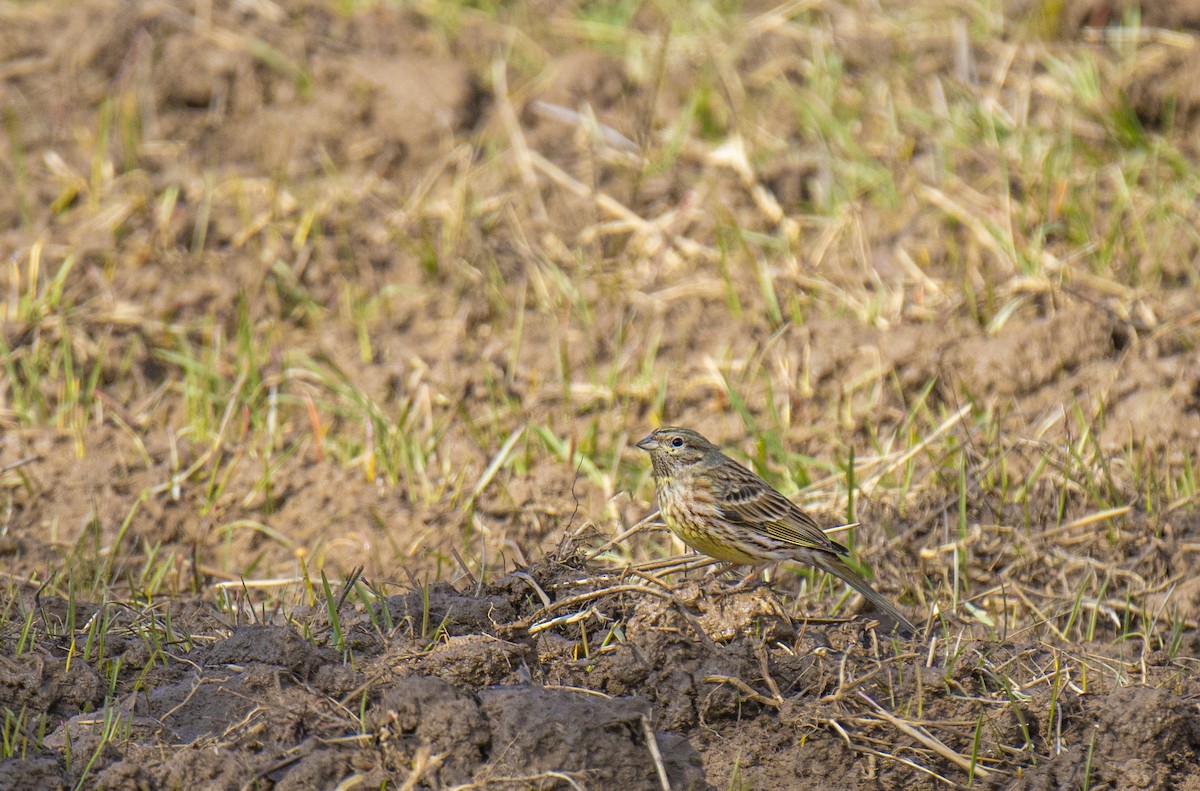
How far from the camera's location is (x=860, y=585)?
5.50 metres

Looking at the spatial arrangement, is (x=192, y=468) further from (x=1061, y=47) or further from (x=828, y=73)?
(x=1061, y=47)

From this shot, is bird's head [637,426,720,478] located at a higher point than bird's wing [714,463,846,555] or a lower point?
higher

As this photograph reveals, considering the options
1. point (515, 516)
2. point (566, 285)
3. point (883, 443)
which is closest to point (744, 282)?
point (566, 285)

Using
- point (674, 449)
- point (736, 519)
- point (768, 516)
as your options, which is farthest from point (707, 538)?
point (674, 449)

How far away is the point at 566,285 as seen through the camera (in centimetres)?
825

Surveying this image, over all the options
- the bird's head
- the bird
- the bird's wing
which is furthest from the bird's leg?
the bird's head

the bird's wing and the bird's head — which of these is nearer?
the bird's wing

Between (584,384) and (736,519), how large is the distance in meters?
2.35

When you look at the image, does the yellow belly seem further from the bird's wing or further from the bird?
Result: the bird's wing

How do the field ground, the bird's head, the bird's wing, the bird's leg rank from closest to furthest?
the field ground → the bird's leg → the bird's wing → the bird's head

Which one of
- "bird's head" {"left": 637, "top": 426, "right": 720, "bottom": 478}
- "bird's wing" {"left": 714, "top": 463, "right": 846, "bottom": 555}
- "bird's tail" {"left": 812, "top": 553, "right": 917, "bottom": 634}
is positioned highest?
"bird's head" {"left": 637, "top": 426, "right": 720, "bottom": 478}

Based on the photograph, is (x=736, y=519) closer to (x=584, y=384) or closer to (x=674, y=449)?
(x=674, y=449)

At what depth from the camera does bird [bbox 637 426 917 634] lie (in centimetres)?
540

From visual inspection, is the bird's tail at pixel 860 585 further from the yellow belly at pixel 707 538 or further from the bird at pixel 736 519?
the yellow belly at pixel 707 538
